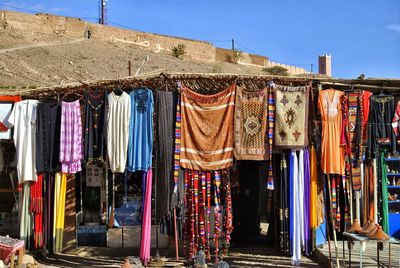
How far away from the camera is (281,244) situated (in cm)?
755

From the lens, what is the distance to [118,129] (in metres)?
6.81

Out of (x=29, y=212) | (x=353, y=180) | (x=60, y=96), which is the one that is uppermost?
(x=60, y=96)

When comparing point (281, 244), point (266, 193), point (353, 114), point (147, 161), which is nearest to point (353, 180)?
point (353, 114)

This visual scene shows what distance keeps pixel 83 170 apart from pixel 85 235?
1.16 m

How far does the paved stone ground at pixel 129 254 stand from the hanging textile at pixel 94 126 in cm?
169

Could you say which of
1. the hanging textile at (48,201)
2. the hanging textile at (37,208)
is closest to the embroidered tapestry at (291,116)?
the hanging textile at (48,201)

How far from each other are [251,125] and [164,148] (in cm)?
Answer: 128

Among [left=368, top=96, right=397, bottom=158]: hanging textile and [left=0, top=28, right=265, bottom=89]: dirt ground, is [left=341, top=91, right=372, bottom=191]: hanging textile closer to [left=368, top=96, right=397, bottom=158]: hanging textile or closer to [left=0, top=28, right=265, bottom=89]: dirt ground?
[left=368, top=96, right=397, bottom=158]: hanging textile

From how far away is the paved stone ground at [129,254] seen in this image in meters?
7.05

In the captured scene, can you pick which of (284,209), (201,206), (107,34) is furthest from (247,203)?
(107,34)

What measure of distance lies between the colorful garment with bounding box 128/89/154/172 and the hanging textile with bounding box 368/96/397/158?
320 cm

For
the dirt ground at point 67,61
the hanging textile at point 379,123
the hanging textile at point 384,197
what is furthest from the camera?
the dirt ground at point 67,61

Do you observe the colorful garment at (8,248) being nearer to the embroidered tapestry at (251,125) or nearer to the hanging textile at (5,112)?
the hanging textile at (5,112)

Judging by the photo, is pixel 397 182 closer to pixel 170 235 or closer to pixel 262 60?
pixel 170 235
